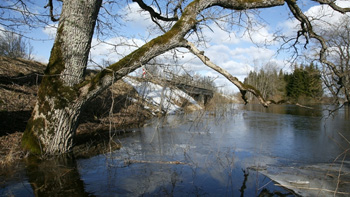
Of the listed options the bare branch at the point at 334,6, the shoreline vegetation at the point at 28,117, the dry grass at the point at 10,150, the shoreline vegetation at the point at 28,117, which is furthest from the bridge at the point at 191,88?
the bare branch at the point at 334,6

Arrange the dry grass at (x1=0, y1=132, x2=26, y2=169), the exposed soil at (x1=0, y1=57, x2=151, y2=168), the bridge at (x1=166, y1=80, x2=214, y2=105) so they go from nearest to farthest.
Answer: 1. the dry grass at (x1=0, y1=132, x2=26, y2=169)
2. the exposed soil at (x1=0, y1=57, x2=151, y2=168)
3. the bridge at (x1=166, y1=80, x2=214, y2=105)

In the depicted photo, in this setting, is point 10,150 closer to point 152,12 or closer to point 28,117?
point 28,117

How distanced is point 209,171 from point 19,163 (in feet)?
12.1

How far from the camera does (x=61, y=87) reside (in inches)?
185

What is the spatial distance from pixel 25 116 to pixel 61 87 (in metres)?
3.68

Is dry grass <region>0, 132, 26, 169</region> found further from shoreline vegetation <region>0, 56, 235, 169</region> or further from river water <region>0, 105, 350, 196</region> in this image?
river water <region>0, 105, 350, 196</region>

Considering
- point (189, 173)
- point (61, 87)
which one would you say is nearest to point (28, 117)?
point (61, 87)

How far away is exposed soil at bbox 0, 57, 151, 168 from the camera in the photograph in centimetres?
530

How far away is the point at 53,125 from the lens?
4676 mm

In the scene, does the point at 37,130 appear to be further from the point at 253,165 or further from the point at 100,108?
the point at 100,108

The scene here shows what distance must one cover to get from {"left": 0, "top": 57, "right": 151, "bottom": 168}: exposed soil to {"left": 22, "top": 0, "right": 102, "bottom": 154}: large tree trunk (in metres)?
0.38

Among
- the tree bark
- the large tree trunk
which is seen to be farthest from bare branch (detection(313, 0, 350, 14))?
the large tree trunk

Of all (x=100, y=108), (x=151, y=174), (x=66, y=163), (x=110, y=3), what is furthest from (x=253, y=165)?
(x=100, y=108)

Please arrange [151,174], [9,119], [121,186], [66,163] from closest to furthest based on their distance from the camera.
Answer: [121,186] < [151,174] < [66,163] < [9,119]
